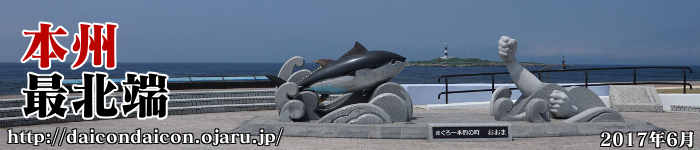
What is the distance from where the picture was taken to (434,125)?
6527 millimetres

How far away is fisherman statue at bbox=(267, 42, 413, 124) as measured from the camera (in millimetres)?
7508

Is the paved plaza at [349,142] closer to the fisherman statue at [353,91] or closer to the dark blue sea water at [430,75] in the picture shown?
the fisherman statue at [353,91]

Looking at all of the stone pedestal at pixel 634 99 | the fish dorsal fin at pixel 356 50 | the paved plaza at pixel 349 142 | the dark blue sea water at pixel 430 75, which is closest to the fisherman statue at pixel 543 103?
the paved plaza at pixel 349 142

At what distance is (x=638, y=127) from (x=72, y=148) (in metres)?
7.70

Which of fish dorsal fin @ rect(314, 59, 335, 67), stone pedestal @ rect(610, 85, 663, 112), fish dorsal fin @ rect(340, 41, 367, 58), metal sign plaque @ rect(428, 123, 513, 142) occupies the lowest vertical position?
metal sign plaque @ rect(428, 123, 513, 142)

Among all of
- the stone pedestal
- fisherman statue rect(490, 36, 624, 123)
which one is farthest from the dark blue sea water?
fisherman statue rect(490, 36, 624, 123)

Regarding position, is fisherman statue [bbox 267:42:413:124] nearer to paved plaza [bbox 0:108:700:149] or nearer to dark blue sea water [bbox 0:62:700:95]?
paved plaza [bbox 0:108:700:149]

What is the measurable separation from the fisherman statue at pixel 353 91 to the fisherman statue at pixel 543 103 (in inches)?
63.0

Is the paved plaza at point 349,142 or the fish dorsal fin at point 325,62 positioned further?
the fish dorsal fin at point 325,62

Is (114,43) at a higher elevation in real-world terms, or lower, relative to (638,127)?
higher

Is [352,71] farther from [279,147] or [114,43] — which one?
[114,43]

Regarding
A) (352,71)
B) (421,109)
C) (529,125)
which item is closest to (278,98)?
(352,71)

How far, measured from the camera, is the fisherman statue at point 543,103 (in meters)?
7.55

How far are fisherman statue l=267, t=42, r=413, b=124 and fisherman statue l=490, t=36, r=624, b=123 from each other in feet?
5.25
